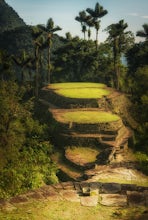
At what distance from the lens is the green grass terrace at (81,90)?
2922cm

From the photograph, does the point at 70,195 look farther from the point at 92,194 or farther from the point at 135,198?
the point at 135,198

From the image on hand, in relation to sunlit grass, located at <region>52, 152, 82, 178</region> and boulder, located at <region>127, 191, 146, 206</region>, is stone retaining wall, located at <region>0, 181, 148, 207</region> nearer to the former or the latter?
boulder, located at <region>127, 191, 146, 206</region>

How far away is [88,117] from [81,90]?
6974 millimetres

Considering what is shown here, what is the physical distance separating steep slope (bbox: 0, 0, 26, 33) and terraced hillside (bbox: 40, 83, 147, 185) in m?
77.6

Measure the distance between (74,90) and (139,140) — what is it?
878 centimetres

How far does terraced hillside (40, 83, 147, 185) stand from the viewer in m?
19.7

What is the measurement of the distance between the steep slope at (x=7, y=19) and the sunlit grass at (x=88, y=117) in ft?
263

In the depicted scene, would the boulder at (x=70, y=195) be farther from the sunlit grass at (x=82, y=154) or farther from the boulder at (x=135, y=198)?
the sunlit grass at (x=82, y=154)

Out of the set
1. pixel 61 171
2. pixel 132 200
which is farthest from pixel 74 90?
pixel 132 200

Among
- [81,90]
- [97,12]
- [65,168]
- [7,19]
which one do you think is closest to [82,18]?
[97,12]

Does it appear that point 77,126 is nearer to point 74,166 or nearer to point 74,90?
point 74,166

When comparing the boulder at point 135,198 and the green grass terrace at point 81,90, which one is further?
the green grass terrace at point 81,90

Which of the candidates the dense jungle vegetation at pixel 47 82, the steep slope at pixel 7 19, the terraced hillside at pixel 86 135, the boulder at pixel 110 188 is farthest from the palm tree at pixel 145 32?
the steep slope at pixel 7 19

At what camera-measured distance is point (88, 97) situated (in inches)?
1128
